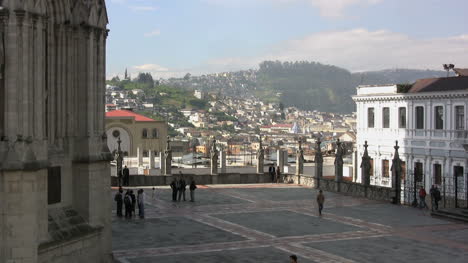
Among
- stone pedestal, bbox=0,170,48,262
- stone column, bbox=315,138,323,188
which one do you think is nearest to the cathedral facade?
stone pedestal, bbox=0,170,48,262

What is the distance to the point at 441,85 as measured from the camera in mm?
49906

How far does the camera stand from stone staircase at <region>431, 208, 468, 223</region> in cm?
3055

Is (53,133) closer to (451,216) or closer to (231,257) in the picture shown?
(231,257)

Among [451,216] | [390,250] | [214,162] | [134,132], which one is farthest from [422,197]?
[134,132]

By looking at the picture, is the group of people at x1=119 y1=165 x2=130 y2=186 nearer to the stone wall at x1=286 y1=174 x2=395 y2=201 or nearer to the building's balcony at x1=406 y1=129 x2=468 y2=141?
the stone wall at x1=286 y1=174 x2=395 y2=201

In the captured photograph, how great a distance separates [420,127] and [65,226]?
37583 mm

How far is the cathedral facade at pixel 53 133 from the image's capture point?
52.2 feet

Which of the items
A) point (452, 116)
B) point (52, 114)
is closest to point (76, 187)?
point (52, 114)

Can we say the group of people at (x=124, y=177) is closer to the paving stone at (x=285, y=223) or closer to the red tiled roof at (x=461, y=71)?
the paving stone at (x=285, y=223)

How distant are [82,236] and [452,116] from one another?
35083 mm

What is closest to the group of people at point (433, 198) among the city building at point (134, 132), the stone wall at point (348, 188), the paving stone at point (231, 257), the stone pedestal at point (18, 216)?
the stone wall at point (348, 188)

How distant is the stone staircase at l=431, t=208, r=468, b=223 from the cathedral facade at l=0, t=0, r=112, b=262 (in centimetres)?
1743

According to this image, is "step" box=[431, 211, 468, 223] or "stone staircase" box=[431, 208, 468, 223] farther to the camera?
"stone staircase" box=[431, 208, 468, 223]

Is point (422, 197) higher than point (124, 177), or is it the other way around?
point (124, 177)
